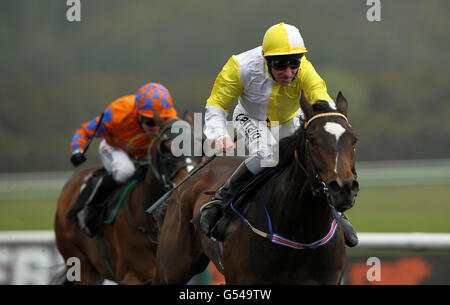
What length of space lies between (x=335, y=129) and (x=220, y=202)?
3.46 ft

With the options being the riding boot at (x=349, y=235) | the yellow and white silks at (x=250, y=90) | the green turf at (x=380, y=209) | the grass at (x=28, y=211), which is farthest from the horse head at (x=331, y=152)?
the grass at (x=28, y=211)

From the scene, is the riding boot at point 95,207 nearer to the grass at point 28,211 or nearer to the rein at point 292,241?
the rein at point 292,241

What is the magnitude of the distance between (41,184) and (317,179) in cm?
1677

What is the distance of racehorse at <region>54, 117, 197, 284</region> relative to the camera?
19.0 feet

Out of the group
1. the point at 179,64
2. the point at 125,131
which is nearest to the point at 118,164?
the point at 125,131

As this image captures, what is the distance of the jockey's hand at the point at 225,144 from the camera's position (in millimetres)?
3779

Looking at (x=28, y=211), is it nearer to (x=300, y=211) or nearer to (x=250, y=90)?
(x=250, y=90)

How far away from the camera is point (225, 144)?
3789 mm

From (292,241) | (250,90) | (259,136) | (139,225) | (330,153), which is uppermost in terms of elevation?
(250,90)

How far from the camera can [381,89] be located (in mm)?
19875

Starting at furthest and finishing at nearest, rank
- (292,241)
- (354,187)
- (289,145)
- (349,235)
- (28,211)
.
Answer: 1. (28,211)
2. (349,235)
3. (289,145)
4. (292,241)
5. (354,187)

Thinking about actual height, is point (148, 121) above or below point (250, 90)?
below

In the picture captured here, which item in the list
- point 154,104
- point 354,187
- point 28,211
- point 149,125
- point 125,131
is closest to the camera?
point 354,187

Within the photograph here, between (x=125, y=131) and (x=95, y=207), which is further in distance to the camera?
(x=125, y=131)
